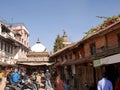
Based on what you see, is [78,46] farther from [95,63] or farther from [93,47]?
[95,63]

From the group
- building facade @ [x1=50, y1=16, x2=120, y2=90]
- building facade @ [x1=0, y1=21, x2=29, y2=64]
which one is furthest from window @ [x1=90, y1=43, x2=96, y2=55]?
building facade @ [x1=0, y1=21, x2=29, y2=64]

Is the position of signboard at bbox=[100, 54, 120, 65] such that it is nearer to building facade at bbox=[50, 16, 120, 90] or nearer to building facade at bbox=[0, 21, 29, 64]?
building facade at bbox=[50, 16, 120, 90]

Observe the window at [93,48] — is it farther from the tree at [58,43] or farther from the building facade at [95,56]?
the tree at [58,43]

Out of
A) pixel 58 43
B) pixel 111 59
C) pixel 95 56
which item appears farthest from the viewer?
pixel 58 43

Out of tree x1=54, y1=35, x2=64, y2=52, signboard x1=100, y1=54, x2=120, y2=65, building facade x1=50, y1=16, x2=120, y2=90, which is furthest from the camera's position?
tree x1=54, y1=35, x2=64, y2=52

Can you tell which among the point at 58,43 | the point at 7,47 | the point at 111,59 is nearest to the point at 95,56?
the point at 111,59

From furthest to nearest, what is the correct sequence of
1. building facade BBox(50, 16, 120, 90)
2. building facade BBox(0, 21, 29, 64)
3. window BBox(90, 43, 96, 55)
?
building facade BBox(0, 21, 29, 64)
window BBox(90, 43, 96, 55)
building facade BBox(50, 16, 120, 90)

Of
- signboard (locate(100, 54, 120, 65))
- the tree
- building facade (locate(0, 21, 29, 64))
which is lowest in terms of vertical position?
signboard (locate(100, 54, 120, 65))

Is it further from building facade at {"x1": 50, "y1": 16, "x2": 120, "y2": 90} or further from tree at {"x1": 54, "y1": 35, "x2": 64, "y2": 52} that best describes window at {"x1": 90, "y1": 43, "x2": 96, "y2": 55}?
tree at {"x1": 54, "y1": 35, "x2": 64, "y2": 52}

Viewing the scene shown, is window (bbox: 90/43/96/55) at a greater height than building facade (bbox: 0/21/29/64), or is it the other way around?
building facade (bbox: 0/21/29/64)

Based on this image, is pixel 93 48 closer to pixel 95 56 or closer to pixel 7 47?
pixel 95 56

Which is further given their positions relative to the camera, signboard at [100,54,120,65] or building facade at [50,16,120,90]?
building facade at [50,16,120,90]

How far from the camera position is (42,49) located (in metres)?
41.4

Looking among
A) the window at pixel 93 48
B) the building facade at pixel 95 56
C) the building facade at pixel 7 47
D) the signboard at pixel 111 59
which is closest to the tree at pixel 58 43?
the building facade at pixel 7 47
